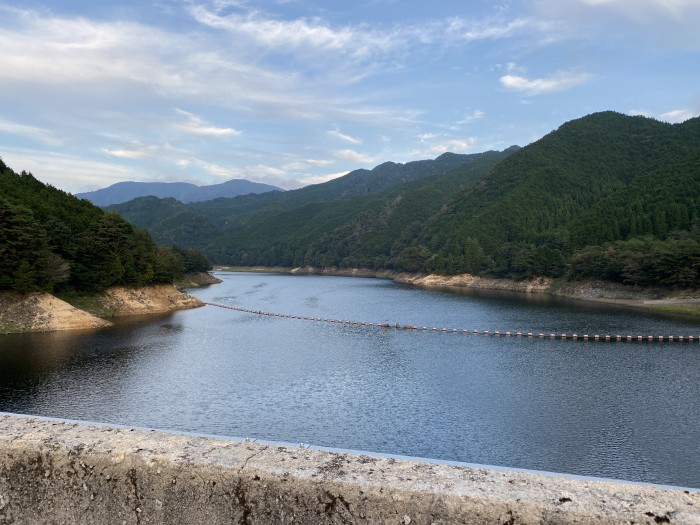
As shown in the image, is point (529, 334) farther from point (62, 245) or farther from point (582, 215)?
point (582, 215)

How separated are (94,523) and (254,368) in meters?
32.5

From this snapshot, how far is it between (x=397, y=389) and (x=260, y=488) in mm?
27462

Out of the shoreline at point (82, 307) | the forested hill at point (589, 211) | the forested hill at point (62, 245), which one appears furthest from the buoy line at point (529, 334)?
the forested hill at point (589, 211)

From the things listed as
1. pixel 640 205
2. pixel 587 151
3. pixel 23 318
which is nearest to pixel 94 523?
pixel 23 318

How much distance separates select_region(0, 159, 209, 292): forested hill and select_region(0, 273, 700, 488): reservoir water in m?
6.89

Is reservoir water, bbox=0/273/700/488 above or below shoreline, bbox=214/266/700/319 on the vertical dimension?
below

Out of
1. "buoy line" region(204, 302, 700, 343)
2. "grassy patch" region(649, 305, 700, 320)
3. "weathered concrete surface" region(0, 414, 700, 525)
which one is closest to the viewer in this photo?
"weathered concrete surface" region(0, 414, 700, 525)

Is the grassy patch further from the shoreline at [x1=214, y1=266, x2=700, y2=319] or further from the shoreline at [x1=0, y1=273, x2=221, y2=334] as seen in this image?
the shoreline at [x1=0, y1=273, x2=221, y2=334]

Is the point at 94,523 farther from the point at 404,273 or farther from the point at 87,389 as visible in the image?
the point at 404,273

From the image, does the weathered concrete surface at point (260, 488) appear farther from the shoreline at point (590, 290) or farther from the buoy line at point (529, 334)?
the shoreline at point (590, 290)

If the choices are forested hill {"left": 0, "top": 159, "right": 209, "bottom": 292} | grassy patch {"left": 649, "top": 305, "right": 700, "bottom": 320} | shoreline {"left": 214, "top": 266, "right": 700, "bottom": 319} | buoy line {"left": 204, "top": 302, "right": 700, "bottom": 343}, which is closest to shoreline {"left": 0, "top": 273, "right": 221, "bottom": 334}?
forested hill {"left": 0, "top": 159, "right": 209, "bottom": 292}

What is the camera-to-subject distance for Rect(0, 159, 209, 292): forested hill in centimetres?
4781

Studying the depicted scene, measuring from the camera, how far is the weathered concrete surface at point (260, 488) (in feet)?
12.8

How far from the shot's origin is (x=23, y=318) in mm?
46500
